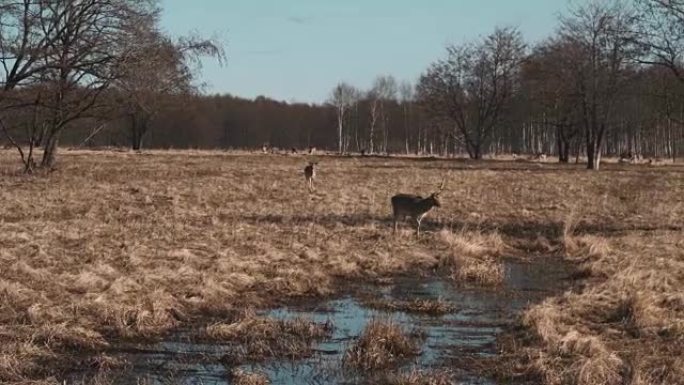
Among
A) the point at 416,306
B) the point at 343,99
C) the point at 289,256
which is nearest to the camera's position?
the point at 416,306

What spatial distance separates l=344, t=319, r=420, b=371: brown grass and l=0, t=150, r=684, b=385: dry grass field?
0.90 meters

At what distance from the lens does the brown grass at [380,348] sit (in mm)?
8117

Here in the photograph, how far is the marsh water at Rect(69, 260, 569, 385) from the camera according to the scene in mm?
7734

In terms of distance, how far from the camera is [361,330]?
961 centimetres

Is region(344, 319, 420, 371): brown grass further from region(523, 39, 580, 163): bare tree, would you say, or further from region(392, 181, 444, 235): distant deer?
region(523, 39, 580, 163): bare tree

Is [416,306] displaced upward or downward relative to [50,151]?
downward

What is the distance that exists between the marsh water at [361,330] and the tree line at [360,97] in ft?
43.1

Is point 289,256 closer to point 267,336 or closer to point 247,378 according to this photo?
point 267,336

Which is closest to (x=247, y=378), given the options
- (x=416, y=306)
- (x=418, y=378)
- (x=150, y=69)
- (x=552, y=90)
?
(x=418, y=378)

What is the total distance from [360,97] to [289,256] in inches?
3951

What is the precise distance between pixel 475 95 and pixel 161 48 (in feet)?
140

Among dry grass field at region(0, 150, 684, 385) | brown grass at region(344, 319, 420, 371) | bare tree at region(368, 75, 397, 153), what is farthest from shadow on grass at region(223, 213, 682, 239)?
bare tree at region(368, 75, 397, 153)

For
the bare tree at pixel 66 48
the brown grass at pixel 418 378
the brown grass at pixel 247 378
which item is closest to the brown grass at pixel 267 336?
the brown grass at pixel 247 378

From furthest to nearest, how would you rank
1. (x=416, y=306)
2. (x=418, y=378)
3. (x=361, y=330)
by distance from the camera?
(x=416, y=306), (x=361, y=330), (x=418, y=378)
